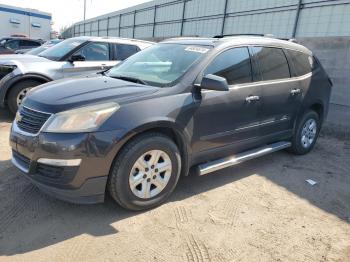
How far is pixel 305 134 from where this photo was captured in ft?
18.8

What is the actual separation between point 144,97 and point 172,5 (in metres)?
16.6

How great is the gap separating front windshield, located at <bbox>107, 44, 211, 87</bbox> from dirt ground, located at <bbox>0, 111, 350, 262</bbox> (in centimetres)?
133

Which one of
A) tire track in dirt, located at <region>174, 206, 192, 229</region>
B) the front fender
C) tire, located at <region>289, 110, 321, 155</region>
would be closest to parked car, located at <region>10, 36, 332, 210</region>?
tire track in dirt, located at <region>174, 206, 192, 229</region>

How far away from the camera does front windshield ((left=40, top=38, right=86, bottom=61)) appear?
7.37 m

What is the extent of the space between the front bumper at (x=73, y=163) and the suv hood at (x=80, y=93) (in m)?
0.34

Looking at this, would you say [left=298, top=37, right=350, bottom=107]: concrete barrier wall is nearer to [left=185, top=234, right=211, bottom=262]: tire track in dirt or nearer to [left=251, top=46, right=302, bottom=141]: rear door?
[left=251, top=46, right=302, bottom=141]: rear door

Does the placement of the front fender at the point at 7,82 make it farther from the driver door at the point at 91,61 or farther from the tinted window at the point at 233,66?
the tinted window at the point at 233,66

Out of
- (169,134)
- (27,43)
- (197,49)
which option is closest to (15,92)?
(197,49)

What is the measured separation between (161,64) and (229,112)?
1005 mm

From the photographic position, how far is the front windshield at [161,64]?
398 cm

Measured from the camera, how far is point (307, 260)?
3039mm

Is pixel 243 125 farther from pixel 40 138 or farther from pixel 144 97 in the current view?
pixel 40 138

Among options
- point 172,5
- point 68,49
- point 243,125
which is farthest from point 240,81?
point 172,5

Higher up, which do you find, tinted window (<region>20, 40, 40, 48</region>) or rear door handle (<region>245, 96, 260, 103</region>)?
rear door handle (<region>245, 96, 260, 103</region>)
